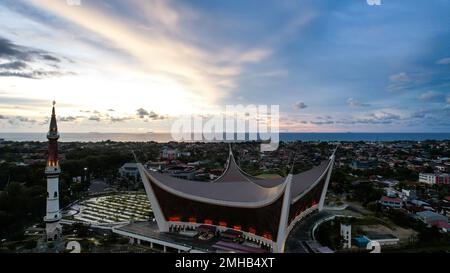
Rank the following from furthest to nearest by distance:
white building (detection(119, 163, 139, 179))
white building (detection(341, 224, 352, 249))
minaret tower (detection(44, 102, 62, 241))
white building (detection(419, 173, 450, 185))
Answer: white building (detection(119, 163, 139, 179)) → white building (detection(419, 173, 450, 185)) → minaret tower (detection(44, 102, 62, 241)) → white building (detection(341, 224, 352, 249))

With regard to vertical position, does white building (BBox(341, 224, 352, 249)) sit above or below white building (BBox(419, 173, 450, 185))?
below

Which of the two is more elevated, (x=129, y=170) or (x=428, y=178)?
(x=129, y=170)

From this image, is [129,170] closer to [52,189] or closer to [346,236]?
[52,189]

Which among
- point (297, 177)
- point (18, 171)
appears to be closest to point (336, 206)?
point (297, 177)

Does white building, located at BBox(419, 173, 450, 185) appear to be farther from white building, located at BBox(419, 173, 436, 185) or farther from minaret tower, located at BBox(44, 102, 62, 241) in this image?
minaret tower, located at BBox(44, 102, 62, 241)

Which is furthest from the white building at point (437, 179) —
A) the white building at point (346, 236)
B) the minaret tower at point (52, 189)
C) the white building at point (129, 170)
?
the minaret tower at point (52, 189)

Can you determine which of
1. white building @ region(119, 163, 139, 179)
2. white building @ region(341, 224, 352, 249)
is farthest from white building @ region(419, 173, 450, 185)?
white building @ region(119, 163, 139, 179)

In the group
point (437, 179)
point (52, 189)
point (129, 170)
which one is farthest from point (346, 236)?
point (129, 170)
